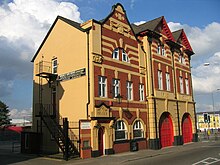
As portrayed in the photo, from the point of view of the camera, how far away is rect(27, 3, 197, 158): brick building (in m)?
20.6

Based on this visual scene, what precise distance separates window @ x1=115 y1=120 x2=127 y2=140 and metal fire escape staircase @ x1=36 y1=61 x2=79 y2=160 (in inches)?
153

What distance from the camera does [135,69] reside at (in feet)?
83.4

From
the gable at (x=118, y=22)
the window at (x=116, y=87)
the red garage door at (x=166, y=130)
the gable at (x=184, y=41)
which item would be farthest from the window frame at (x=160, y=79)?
the gable at (x=184, y=41)

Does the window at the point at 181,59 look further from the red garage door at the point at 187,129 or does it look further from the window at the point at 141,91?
the window at the point at 141,91

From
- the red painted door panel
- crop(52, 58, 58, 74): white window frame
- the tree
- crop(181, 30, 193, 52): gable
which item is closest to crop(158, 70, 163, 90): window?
the red painted door panel

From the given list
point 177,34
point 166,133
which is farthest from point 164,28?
point 166,133

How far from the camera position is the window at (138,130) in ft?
78.9

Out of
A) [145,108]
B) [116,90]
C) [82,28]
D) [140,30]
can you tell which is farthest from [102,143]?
[140,30]

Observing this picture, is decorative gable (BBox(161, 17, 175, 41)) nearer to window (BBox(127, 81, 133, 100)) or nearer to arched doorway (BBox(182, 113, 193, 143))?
window (BBox(127, 81, 133, 100))

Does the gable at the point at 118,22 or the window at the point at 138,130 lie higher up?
the gable at the point at 118,22

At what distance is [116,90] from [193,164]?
33.4ft

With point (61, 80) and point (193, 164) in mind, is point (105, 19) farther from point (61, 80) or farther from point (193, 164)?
point (193, 164)

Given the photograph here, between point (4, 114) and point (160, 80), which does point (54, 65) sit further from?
point (4, 114)

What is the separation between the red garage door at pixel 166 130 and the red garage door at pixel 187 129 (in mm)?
3516
